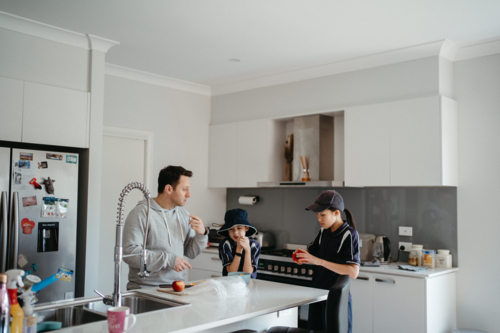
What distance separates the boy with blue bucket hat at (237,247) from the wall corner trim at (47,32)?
197cm

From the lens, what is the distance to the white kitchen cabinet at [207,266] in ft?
15.1

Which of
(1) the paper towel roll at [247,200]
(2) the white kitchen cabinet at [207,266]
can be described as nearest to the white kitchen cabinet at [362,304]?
(2) the white kitchen cabinet at [207,266]

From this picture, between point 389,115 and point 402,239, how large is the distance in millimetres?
1109

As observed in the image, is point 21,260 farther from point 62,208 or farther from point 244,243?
point 244,243

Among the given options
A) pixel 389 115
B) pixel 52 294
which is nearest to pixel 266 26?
pixel 389 115

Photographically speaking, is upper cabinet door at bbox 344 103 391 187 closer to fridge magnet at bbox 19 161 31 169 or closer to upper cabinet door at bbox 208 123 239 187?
upper cabinet door at bbox 208 123 239 187

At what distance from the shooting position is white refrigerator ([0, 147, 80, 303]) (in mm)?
3260

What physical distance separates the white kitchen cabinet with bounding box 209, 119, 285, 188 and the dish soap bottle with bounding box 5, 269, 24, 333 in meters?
3.36

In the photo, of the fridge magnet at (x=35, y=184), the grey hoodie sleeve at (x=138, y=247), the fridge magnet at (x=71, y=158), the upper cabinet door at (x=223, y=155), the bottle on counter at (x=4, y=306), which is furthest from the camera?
the upper cabinet door at (x=223, y=155)

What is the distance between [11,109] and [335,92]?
2.79 metres

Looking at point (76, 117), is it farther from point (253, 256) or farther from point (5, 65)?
point (253, 256)

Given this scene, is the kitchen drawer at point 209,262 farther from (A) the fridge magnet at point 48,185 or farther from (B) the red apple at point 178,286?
(B) the red apple at point 178,286

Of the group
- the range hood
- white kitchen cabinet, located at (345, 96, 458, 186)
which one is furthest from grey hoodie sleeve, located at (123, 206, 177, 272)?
white kitchen cabinet, located at (345, 96, 458, 186)

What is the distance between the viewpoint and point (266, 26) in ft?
11.0
